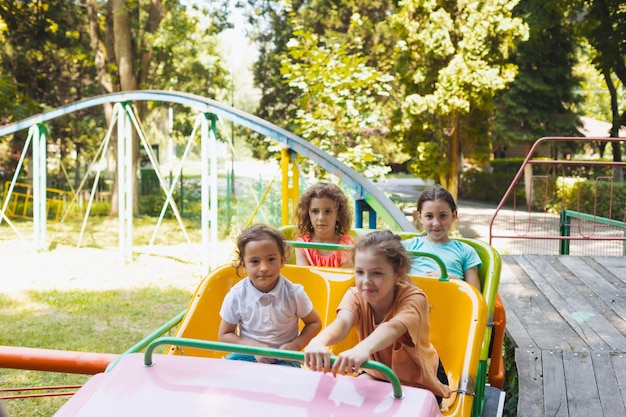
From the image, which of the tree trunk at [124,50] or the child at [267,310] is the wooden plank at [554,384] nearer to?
the child at [267,310]

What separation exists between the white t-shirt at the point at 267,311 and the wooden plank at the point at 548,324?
1913 mm

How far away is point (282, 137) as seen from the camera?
24.2 ft

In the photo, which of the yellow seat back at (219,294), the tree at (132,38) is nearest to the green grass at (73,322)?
the yellow seat back at (219,294)

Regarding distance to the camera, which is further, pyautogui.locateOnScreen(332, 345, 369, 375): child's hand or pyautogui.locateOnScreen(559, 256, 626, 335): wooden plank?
pyautogui.locateOnScreen(559, 256, 626, 335): wooden plank

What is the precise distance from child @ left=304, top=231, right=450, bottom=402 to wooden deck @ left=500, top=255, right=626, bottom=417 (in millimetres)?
1180

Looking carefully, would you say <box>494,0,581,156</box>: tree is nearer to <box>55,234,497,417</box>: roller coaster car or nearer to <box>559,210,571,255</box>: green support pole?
<box>559,210,571,255</box>: green support pole

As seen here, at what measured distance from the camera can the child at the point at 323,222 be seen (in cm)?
372

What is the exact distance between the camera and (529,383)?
359cm

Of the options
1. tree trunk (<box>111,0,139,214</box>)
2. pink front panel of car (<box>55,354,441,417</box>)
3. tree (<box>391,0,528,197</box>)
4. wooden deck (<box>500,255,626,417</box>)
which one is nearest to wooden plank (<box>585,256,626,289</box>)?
wooden deck (<box>500,255,626,417</box>)

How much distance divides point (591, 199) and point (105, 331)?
15.0 m

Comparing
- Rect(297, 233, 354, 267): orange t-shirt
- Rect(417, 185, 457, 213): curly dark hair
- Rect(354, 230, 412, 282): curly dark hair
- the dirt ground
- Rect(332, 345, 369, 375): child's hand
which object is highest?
Rect(417, 185, 457, 213): curly dark hair

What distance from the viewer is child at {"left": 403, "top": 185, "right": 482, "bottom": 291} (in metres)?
3.36

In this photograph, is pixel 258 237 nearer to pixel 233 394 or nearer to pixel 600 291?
pixel 233 394

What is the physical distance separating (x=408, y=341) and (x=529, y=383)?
5.06ft
